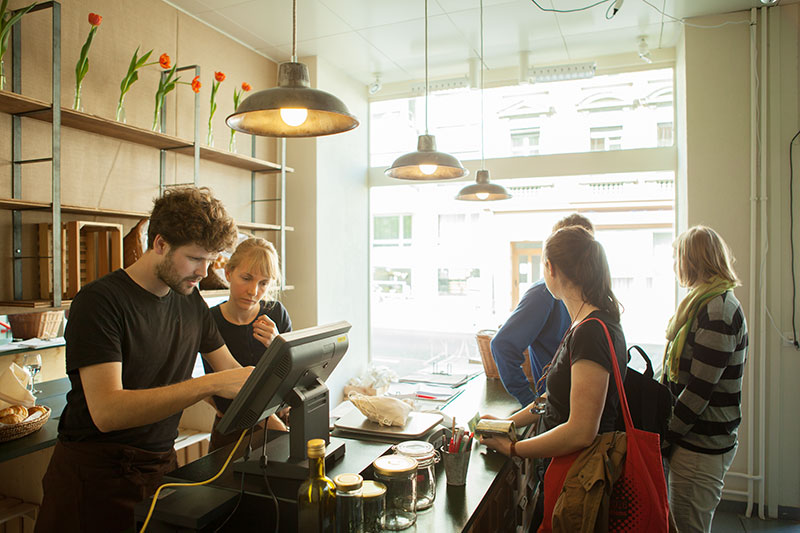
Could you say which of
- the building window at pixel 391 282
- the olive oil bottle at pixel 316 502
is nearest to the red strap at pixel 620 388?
the olive oil bottle at pixel 316 502

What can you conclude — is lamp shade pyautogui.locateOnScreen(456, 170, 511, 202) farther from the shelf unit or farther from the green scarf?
the shelf unit

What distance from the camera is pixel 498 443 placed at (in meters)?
1.65

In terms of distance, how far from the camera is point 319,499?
106 cm

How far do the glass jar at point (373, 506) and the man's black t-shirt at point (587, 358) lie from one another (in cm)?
65

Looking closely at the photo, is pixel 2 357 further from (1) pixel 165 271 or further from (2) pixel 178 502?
(2) pixel 178 502

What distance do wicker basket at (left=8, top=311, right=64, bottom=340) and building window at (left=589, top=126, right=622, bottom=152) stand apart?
12.6ft

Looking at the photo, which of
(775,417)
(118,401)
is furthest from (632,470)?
(775,417)

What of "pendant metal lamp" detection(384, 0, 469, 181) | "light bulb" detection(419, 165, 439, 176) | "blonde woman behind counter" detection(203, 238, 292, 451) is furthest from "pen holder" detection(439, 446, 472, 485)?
"light bulb" detection(419, 165, 439, 176)

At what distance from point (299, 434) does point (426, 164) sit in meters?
1.45

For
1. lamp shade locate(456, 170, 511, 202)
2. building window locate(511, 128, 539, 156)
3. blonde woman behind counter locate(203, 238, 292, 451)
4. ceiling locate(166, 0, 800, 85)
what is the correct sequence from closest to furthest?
blonde woman behind counter locate(203, 238, 292, 451) → lamp shade locate(456, 170, 511, 202) → ceiling locate(166, 0, 800, 85) → building window locate(511, 128, 539, 156)

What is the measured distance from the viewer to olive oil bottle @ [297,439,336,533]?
106 centimetres

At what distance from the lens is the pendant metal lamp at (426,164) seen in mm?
2387

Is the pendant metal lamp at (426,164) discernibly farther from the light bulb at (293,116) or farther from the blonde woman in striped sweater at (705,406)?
the blonde woman in striped sweater at (705,406)

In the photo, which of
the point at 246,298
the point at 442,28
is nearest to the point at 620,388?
the point at 246,298
